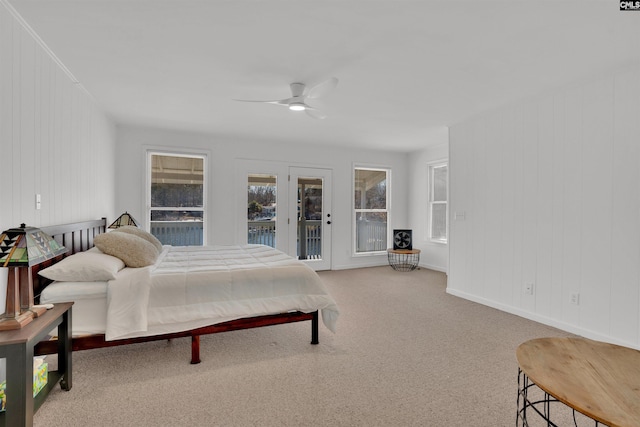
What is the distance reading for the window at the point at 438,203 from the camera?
602cm

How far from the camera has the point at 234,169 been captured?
532cm

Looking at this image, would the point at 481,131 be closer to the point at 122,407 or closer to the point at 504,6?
the point at 504,6

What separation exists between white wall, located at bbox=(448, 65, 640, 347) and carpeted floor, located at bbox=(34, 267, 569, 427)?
0.45 meters

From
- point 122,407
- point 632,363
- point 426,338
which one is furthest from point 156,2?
point 426,338

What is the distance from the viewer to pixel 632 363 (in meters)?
1.36

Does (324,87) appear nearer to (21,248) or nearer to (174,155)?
(21,248)

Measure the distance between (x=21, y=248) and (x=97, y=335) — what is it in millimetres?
930

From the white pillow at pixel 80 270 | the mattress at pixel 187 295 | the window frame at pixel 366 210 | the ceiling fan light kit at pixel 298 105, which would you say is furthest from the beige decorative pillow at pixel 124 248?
the window frame at pixel 366 210

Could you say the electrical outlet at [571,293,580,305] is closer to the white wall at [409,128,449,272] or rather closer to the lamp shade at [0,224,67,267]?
the white wall at [409,128,449,272]

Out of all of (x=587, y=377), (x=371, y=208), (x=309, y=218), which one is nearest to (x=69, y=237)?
(x=587, y=377)

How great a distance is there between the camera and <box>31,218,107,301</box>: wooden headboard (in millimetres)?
2252

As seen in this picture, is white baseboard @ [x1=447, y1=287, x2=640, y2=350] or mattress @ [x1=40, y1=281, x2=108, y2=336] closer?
mattress @ [x1=40, y1=281, x2=108, y2=336]
